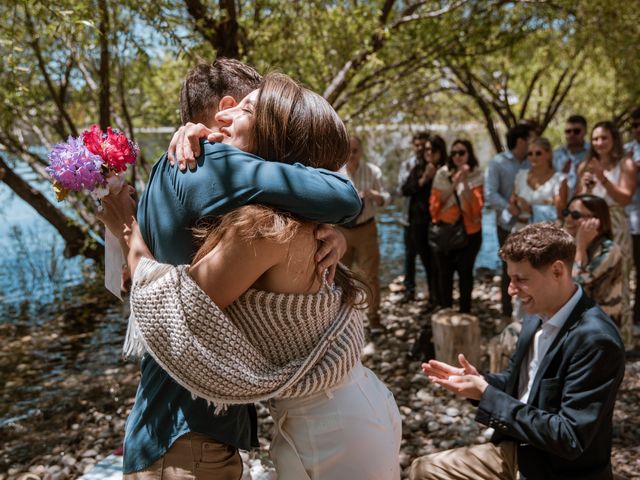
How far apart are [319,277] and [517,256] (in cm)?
134

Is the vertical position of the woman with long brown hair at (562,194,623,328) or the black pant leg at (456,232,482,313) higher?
the woman with long brown hair at (562,194,623,328)

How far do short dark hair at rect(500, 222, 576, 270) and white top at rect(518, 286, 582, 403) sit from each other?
0.17 meters

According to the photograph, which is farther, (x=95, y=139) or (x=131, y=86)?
(x=131, y=86)

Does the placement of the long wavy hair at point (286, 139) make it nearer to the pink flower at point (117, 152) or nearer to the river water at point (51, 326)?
the pink flower at point (117, 152)

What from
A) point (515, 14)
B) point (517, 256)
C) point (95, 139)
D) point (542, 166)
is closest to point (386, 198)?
point (542, 166)

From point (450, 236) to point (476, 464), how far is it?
4.07m

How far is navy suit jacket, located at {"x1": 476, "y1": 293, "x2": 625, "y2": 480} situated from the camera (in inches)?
97.2

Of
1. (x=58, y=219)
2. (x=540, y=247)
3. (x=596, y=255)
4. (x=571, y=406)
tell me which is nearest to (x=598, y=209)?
(x=596, y=255)

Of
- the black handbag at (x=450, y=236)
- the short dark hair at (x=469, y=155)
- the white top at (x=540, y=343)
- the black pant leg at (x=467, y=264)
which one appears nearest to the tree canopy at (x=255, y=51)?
the short dark hair at (x=469, y=155)

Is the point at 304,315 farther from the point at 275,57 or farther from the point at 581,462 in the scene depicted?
the point at 275,57

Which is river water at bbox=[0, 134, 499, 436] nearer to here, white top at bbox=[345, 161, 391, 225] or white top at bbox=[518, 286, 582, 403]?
white top at bbox=[345, 161, 391, 225]

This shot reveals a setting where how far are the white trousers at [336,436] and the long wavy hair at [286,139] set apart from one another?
0.36 meters

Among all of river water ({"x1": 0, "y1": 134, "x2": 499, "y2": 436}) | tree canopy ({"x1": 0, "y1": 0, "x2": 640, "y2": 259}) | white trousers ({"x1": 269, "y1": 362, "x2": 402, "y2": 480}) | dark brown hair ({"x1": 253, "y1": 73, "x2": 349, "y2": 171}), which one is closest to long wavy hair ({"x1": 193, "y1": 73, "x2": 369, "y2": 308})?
dark brown hair ({"x1": 253, "y1": 73, "x2": 349, "y2": 171})

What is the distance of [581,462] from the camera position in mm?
2576
